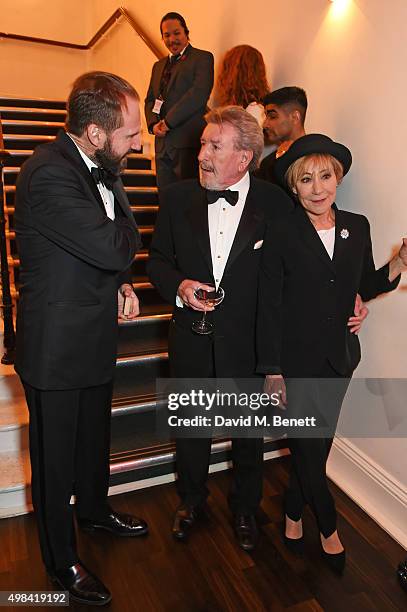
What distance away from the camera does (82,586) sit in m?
1.93

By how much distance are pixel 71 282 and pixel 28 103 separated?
515cm

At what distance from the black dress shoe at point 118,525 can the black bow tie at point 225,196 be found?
4.94 ft

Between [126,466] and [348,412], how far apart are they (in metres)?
1.25

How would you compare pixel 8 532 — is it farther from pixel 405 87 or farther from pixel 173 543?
pixel 405 87

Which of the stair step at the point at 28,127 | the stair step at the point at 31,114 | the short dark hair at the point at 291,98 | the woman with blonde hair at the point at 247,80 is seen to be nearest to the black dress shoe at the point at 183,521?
the short dark hair at the point at 291,98

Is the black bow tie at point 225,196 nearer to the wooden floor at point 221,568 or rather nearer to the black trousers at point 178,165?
the wooden floor at point 221,568

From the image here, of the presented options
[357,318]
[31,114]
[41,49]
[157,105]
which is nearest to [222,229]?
[357,318]

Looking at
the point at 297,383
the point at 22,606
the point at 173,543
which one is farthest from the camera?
the point at 173,543

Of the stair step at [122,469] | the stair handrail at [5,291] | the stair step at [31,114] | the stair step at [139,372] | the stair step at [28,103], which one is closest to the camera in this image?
the stair step at [122,469]

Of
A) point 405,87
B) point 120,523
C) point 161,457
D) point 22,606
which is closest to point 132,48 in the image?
point 405,87

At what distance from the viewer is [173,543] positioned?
228 centimetres

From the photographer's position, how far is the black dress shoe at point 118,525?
230 centimetres

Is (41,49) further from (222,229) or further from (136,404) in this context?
(222,229)

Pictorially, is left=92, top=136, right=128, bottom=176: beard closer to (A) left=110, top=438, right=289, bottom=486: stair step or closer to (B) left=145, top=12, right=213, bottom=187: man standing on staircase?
(A) left=110, top=438, right=289, bottom=486: stair step
